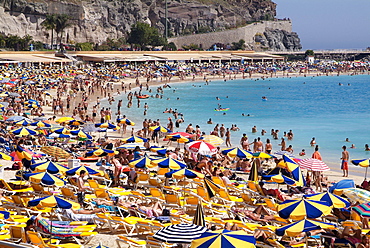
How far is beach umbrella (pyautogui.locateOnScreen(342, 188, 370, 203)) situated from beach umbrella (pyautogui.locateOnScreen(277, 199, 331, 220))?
6.00 feet

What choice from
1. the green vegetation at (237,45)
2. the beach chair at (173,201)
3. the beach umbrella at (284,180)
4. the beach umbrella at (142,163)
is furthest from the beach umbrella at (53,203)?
the green vegetation at (237,45)

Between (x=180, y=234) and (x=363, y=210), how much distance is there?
14.0ft

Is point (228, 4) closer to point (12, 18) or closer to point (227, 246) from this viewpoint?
point (12, 18)

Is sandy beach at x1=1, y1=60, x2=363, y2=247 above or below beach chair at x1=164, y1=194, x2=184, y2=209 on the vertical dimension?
below

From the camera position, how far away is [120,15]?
105 metres

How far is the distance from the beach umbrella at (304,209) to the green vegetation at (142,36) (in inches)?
3246

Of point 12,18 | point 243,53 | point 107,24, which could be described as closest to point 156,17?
point 107,24

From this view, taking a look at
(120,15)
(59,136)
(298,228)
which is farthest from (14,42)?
(298,228)

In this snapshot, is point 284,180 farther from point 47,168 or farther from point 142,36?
point 142,36

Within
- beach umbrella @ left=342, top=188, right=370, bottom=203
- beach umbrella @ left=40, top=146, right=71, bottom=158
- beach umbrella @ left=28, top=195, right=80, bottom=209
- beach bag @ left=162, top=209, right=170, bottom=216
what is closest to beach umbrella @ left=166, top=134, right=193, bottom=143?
beach umbrella @ left=40, top=146, right=71, bottom=158

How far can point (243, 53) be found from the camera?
96688 millimetres

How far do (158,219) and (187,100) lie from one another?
121 ft

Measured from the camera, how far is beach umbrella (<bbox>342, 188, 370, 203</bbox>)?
999 centimetres

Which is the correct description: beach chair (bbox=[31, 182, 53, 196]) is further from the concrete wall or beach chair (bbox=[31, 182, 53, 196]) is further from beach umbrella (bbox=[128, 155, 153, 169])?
the concrete wall
